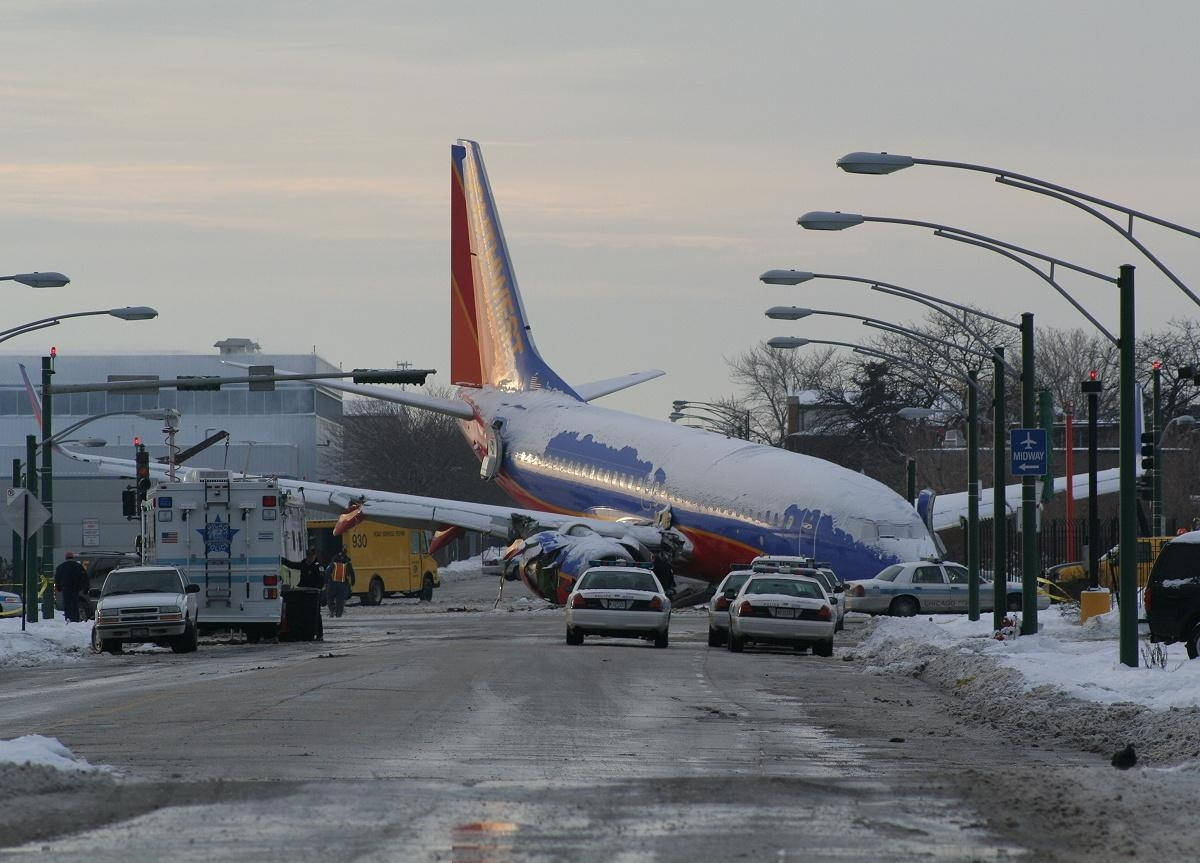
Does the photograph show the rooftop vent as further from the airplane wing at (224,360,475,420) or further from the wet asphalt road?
the wet asphalt road

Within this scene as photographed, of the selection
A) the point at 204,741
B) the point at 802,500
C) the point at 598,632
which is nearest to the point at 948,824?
the point at 204,741

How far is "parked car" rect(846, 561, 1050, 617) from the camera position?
42906mm

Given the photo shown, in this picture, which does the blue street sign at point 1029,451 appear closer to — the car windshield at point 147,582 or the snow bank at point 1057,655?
the snow bank at point 1057,655

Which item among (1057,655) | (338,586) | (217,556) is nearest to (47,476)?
(338,586)

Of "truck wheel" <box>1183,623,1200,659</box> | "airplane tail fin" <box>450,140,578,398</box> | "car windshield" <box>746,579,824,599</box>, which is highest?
"airplane tail fin" <box>450,140,578,398</box>

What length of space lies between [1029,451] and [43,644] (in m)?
17.0

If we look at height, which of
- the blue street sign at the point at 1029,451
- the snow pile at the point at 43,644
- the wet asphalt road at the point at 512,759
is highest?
the blue street sign at the point at 1029,451

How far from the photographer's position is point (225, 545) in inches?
1387

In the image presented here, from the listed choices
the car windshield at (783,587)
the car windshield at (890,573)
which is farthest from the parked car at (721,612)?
the car windshield at (890,573)

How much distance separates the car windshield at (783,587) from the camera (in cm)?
3178

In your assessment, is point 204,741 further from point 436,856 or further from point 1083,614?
point 1083,614

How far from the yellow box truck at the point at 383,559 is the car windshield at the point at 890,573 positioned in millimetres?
25191

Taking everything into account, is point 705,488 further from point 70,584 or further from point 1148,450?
point 70,584

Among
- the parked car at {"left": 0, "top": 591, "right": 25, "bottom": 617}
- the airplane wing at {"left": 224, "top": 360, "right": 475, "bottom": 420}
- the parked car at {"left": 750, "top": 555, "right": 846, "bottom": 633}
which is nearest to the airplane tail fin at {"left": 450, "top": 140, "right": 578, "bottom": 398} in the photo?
A: the airplane wing at {"left": 224, "top": 360, "right": 475, "bottom": 420}
